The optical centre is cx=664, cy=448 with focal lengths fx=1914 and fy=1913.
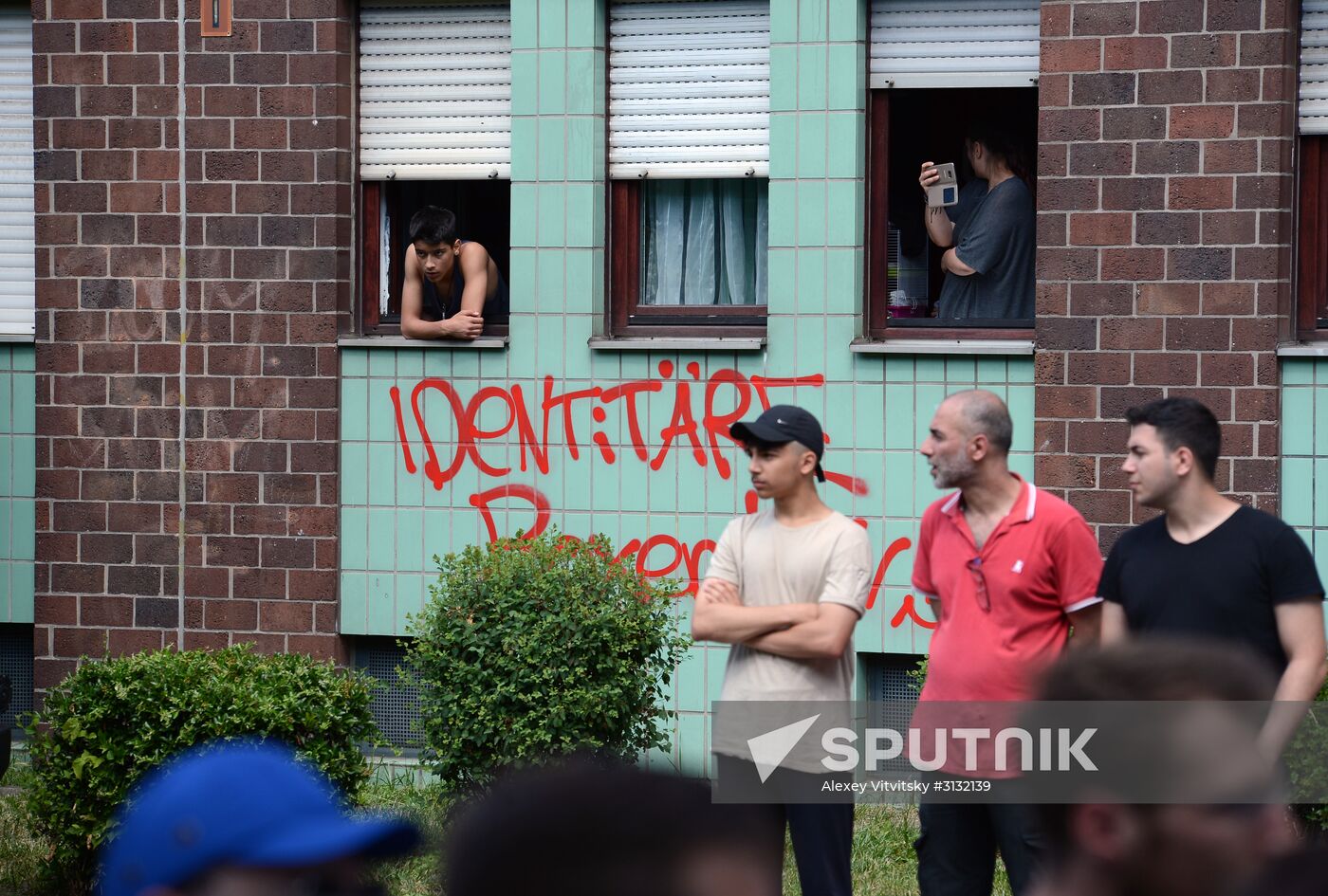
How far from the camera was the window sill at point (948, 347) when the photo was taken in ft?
30.1

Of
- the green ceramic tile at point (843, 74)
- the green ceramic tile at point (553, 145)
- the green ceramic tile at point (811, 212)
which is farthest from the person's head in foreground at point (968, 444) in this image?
the green ceramic tile at point (553, 145)

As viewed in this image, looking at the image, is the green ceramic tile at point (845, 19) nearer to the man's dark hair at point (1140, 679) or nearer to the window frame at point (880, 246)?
the window frame at point (880, 246)

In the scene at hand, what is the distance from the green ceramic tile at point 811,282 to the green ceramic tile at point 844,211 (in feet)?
0.36

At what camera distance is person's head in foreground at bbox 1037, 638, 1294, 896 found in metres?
2.26

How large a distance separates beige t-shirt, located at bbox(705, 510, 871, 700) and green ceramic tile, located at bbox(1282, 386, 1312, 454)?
361 centimetres

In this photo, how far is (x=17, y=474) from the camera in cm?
1053

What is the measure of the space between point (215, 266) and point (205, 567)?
62.9 inches

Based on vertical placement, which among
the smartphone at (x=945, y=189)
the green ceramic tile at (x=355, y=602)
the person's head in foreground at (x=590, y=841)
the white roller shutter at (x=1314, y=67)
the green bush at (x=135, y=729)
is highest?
the white roller shutter at (x=1314, y=67)

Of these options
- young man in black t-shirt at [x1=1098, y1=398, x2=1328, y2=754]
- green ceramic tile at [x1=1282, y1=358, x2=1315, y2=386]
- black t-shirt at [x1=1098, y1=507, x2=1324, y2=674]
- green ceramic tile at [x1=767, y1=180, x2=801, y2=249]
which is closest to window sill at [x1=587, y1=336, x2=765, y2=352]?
green ceramic tile at [x1=767, y1=180, x2=801, y2=249]

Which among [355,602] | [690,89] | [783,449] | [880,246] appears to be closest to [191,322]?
[355,602]

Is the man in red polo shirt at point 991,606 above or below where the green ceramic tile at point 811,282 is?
below

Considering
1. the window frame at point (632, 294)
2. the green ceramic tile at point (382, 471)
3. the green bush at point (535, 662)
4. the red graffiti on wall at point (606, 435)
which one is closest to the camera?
the green bush at point (535, 662)

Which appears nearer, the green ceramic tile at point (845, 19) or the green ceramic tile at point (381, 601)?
the green ceramic tile at point (845, 19)

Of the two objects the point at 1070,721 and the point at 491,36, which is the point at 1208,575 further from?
the point at 491,36
